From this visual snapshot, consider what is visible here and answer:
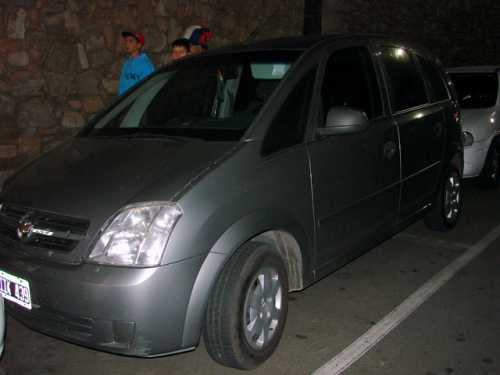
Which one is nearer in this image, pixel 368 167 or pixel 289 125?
pixel 289 125

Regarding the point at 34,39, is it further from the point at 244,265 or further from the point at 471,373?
the point at 471,373

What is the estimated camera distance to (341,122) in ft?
10.9

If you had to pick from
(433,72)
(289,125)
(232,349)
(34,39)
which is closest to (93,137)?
(289,125)

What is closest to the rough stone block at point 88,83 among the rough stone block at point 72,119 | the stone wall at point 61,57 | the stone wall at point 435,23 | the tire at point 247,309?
the stone wall at point 61,57

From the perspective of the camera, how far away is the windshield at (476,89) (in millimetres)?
7129

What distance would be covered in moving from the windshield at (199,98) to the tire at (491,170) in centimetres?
430

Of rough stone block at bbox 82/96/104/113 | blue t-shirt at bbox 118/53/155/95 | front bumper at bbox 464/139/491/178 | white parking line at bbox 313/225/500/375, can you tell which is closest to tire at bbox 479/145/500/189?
front bumper at bbox 464/139/491/178

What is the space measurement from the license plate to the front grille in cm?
18

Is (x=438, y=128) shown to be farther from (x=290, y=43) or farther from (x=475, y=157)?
(x=475, y=157)

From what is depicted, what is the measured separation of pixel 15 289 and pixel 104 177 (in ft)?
2.31

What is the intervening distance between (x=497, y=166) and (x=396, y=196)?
3742 millimetres

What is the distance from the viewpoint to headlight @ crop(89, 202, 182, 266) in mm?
2543

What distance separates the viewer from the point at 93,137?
3682mm

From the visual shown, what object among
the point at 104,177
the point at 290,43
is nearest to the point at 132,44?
the point at 290,43
